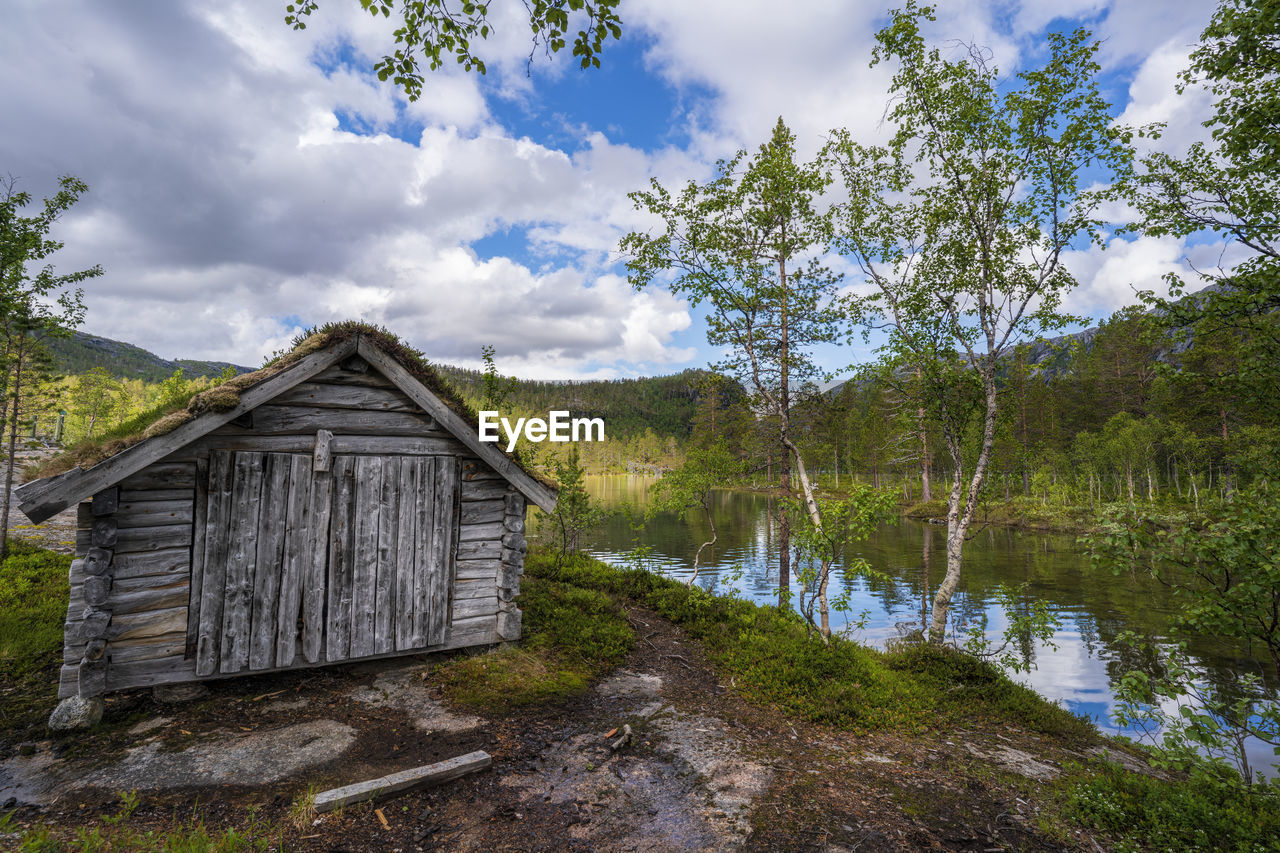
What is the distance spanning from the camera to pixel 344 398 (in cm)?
798

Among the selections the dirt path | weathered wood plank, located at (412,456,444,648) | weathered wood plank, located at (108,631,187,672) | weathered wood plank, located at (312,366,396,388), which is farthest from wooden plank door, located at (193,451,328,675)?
weathered wood plank, located at (412,456,444,648)

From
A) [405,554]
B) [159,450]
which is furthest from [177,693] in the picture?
[159,450]

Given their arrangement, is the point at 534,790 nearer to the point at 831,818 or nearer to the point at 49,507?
the point at 831,818

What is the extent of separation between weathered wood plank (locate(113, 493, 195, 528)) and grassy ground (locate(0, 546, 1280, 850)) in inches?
98.0

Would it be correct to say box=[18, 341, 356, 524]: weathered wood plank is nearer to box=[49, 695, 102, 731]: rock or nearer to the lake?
box=[49, 695, 102, 731]: rock

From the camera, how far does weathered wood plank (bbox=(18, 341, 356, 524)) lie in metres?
6.09

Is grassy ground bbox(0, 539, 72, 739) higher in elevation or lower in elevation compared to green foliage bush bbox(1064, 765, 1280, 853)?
higher


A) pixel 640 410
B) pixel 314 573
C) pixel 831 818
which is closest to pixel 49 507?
pixel 314 573

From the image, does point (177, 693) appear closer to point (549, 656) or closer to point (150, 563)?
point (150, 563)

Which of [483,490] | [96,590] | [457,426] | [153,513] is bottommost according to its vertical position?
[96,590]

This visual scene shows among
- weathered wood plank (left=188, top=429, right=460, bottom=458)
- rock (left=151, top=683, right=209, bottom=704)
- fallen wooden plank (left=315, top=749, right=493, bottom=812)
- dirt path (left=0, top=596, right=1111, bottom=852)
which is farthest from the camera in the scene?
weathered wood plank (left=188, top=429, right=460, bottom=458)

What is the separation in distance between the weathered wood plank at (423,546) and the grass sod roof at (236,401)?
3.64 feet

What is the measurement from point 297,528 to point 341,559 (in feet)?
2.46

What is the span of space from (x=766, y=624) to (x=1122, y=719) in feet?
20.0
